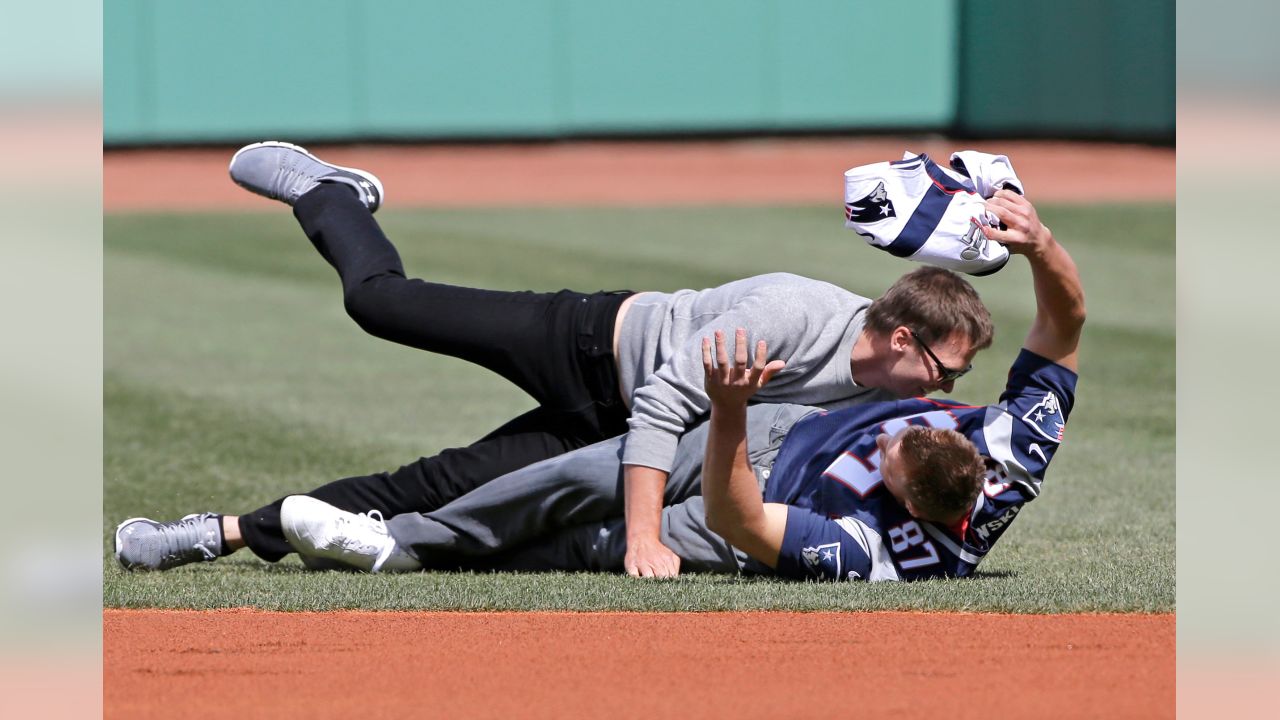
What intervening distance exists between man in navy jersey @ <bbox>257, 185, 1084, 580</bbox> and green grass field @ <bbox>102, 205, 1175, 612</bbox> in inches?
4.7

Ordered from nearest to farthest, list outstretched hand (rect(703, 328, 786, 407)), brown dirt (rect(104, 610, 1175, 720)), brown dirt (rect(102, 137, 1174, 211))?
brown dirt (rect(104, 610, 1175, 720)), outstretched hand (rect(703, 328, 786, 407)), brown dirt (rect(102, 137, 1174, 211))

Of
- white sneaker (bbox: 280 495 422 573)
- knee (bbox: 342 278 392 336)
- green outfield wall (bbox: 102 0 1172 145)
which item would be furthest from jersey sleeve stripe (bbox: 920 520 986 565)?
green outfield wall (bbox: 102 0 1172 145)

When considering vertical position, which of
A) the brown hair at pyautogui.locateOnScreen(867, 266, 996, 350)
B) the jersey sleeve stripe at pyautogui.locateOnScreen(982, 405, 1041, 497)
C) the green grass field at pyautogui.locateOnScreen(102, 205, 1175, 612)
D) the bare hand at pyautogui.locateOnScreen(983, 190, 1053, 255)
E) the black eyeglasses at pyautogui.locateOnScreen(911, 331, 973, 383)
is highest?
the bare hand at pyautogui.locateOnScreen(983, 190, 1053, 255)

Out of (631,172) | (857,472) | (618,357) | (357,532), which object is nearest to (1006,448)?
(857,472)

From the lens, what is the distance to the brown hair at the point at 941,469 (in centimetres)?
433

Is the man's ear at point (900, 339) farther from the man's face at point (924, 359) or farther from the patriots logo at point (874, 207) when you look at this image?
the patriots logo at point (874, 207)

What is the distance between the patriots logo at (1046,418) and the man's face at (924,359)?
23cm

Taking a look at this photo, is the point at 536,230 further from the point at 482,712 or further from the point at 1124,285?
the point at 482,712

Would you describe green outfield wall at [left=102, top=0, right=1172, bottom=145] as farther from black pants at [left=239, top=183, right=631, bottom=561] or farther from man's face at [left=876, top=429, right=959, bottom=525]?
man's face at [left=876, top=429, right=959, bottom=525]

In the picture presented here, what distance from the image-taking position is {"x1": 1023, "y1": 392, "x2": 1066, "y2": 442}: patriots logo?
461 centimetres

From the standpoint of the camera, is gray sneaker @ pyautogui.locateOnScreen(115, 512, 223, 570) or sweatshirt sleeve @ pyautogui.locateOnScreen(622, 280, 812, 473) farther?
gray sneaker @ pyautogui.locateOnScreen(115, 512, 223, 570)

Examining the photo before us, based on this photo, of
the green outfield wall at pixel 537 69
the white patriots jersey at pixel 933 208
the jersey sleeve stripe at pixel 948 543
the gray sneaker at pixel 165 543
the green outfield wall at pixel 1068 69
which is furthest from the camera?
the green outfield wall at pixel 537 69

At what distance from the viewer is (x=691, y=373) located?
4.76 meters

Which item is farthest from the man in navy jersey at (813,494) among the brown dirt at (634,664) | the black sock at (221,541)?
the brown dirt at (634,664)
